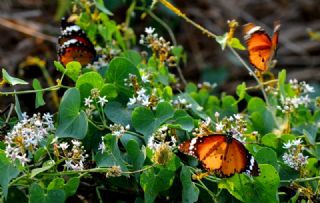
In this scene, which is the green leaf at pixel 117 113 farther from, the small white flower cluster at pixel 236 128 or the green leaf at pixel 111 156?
the small white flower cluster at pixel 236 128

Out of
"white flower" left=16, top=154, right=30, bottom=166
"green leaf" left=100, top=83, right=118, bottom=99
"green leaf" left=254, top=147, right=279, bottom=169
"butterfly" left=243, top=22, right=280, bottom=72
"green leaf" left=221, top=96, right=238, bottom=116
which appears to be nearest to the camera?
"white flower" left=16, top=154, right=30, bottom=166

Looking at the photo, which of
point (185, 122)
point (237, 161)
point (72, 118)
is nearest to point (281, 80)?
point (185, 122)

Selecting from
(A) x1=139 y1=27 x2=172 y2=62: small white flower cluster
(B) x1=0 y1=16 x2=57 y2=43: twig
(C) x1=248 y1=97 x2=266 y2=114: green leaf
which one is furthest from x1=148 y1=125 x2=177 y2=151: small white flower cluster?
(B) x1=0 y1=16 x2=57 y2=43: twig

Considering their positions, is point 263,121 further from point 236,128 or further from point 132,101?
point 132,101

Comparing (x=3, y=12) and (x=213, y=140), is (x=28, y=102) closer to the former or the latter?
(x=3, y=12)

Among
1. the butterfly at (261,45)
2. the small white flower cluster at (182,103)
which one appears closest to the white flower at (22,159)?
the small white flower cluster at (182,103)

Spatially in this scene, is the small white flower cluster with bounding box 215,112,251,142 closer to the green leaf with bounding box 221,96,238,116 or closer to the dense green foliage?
the dense green foliage
